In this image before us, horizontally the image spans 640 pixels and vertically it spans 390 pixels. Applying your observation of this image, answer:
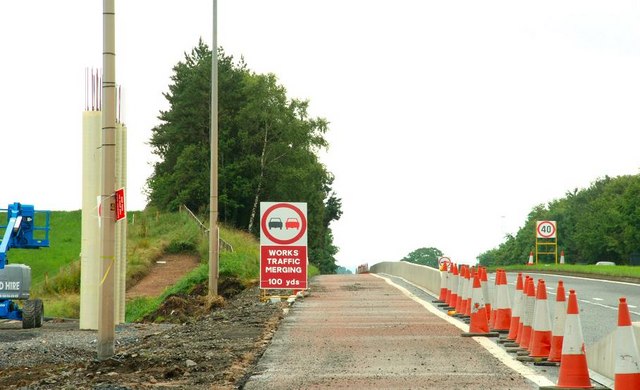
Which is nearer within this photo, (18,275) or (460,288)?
(460,288)

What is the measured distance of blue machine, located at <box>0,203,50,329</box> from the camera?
29.2m

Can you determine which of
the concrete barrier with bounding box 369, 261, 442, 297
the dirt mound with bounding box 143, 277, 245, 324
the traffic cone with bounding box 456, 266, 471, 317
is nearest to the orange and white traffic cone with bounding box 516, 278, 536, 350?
the traffic cone with bounding box 456, 266, 471, 317

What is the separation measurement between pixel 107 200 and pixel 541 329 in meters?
6.11

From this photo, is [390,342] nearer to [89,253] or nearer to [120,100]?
[120,100]

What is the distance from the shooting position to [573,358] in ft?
39.3

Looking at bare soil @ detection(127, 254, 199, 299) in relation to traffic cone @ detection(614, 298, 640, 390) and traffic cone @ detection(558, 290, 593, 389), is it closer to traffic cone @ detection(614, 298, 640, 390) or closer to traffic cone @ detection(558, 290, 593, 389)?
traffic cone @ detection(558, 290, 593, 389)

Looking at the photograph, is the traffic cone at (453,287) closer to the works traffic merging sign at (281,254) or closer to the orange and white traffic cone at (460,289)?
the orange and white traffic cone at (460,289)

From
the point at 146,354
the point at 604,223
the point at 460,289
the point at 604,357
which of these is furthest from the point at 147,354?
the point at 604,223

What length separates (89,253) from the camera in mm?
25156

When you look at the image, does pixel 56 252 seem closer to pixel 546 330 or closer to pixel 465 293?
pixel 465 293

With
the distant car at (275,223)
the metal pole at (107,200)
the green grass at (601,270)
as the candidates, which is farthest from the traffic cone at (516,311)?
the green grass at (601,270)

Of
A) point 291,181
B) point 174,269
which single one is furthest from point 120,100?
point 291,181

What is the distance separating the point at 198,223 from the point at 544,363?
2106 inches

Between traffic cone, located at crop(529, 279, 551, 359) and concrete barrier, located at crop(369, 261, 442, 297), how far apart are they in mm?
18885
